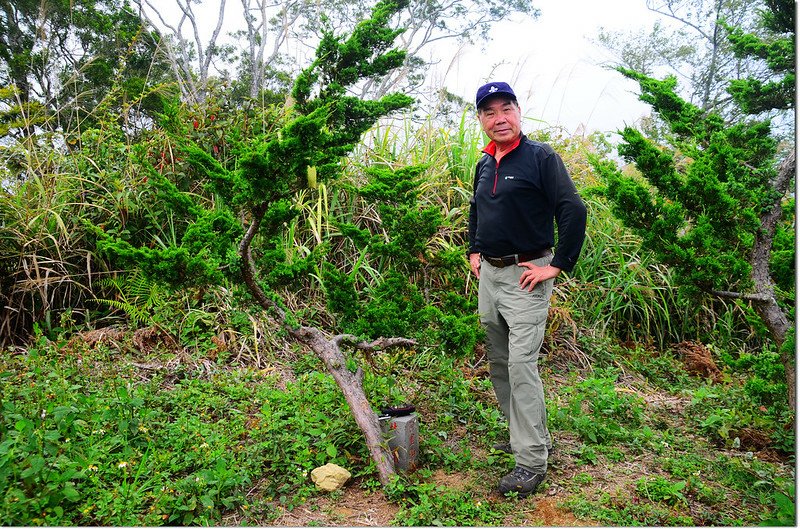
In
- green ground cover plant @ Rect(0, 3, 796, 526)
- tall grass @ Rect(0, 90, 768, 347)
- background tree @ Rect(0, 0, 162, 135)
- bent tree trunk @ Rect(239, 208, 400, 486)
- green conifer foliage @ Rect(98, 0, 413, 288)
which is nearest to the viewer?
green conifer foliage @ Rect(98, 0, 413, 288)

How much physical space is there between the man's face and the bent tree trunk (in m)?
1.17

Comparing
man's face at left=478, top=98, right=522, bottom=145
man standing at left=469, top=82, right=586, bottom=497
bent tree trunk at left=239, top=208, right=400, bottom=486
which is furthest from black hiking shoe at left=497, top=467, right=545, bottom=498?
man's face at left=478, top=98, right=522, bottom=145

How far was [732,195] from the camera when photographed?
2746mm

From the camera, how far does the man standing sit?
2.69 m

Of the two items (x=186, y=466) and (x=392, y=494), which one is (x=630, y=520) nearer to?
(x=392, y=494)

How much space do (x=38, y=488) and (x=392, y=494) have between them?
1.52m

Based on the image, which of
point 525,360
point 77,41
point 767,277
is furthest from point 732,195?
point 77,41

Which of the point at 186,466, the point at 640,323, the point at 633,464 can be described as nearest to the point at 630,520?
the point at 633,464

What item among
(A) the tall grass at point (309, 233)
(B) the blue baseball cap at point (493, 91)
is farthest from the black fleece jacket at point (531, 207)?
(A) the tall grass at point (309, 233)

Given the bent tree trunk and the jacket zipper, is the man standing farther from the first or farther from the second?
the bent tree trunk

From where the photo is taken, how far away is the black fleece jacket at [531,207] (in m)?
2.67

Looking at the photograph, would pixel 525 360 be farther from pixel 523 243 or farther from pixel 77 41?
pixel 77 41

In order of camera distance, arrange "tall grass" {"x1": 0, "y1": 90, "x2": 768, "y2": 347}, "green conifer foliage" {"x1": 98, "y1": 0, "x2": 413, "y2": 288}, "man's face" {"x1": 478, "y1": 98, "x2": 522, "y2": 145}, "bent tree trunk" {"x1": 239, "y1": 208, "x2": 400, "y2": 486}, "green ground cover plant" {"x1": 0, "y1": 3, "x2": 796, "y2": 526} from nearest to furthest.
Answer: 1. "green conifer foliage" {"x1": 98, "y1": 0, "x2": 413, "y2": 288}
2. "green ground cover plant" {"x1": 0, "y1": 3, "x2": 796, "y2": 526}
3. "bent tree trunk" {"x1": 239, "y1": 208, "x2": 400, "y2": 486}
4. "man's face" {"x1": 478, "y1": 98, "x2": 522, "y2": 145}
5. "tall grass" {"x1": 0, "y1": 90, "x2": 768, "y2": 347}

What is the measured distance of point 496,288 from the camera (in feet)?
9.63
